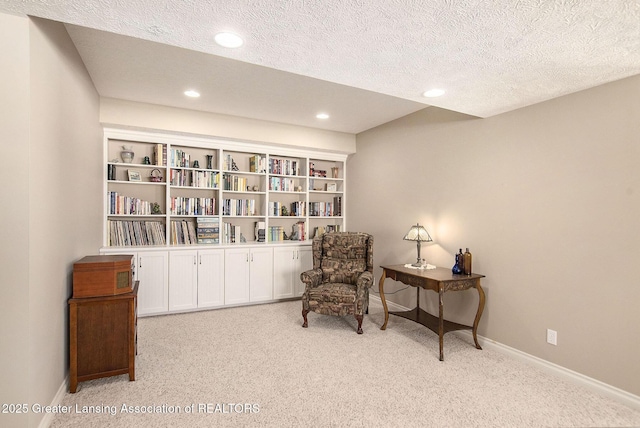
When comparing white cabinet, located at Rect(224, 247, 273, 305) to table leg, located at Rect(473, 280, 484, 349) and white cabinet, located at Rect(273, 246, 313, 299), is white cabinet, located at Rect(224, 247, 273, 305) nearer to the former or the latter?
white cabinet, located at Rect(273, 246, 313, 299)

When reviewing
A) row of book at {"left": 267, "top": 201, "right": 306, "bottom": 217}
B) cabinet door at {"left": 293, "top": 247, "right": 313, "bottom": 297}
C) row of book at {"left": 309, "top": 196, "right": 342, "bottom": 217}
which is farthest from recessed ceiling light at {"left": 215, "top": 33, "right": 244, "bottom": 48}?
row of book at {"left": 309, "top": 196, "right": 342, "bottom": 217}

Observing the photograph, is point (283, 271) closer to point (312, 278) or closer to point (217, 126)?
point (312, 278)

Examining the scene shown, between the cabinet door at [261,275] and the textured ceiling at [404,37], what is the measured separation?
103 inches

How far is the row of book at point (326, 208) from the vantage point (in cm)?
525

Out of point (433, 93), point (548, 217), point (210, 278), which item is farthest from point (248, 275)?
point (548, 217)

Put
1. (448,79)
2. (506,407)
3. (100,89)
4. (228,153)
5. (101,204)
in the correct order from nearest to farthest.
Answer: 1. (506,407)
2. (448,79)
3. (100,89)
4. (101,204)
5. (228,153)

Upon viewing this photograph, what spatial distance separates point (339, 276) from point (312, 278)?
45 centimetres

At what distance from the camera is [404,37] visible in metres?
1.87

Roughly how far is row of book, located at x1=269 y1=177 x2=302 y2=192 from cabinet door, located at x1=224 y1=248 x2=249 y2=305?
1030mm

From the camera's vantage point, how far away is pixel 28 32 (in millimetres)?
1745

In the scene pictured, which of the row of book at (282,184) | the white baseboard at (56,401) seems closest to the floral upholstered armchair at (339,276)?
the row of book at (282,184)

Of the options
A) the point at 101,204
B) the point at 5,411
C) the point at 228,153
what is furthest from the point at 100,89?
the point at 5,411

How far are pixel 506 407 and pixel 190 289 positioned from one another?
350 cm

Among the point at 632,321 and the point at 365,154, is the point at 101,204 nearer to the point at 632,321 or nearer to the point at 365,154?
the point at 365,154
